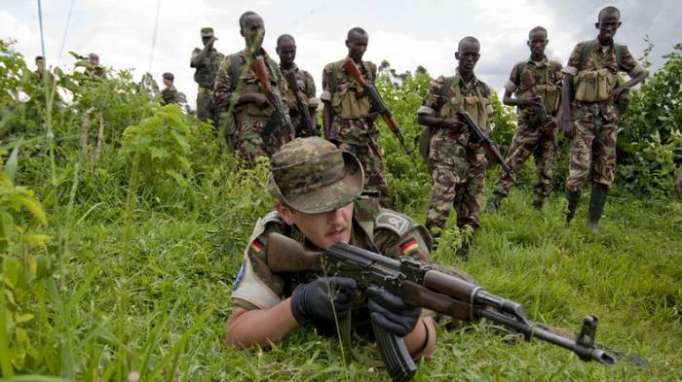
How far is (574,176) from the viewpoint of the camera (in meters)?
5.84

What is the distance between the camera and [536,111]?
6.70 metres

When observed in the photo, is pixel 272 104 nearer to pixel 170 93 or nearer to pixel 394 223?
pixel 394 223

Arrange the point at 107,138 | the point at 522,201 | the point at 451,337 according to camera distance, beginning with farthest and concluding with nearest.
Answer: the point at 522,201, the point at 107,138, the point at 451,337

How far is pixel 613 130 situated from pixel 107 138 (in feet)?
16.6

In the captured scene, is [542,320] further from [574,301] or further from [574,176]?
[574,176]

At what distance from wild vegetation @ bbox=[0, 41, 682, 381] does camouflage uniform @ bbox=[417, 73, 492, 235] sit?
0.41 metres

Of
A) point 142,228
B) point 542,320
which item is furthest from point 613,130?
point 142,228

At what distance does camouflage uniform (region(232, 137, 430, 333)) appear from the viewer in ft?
6.97

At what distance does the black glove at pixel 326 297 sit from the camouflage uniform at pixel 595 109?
4530 millimetres

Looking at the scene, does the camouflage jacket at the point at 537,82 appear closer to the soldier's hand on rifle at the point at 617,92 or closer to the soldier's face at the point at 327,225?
the soldier's hand on rifle at the point at 617,92

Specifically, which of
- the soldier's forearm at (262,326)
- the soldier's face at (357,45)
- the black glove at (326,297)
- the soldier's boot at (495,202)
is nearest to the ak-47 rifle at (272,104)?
the soldier's face at (357,45)

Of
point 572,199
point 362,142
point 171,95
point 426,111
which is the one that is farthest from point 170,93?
point 572,199

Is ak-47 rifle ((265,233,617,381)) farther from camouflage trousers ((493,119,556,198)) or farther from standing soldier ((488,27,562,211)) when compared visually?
camouflage trousers ((493,119,556,198))

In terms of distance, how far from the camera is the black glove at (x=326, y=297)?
1962 millimetres
